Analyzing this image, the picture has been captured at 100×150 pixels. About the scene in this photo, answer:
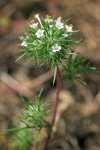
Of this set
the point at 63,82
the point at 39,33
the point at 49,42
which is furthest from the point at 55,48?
the point at 63,82

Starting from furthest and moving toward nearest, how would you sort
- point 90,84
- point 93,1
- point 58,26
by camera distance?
point 93,1 → point 90,84 → point 58,26

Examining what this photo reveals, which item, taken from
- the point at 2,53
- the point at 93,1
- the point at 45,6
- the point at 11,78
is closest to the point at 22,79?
the point at 11,78

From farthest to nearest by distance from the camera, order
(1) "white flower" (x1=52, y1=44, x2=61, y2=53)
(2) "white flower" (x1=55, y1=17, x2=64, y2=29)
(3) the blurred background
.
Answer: (3) the blurred background, (2) "white flower" (x1=55, y1=17, x2=64, y2=29), (1) "white flower" (x1=52, y1=44, x2=61, y2=53)

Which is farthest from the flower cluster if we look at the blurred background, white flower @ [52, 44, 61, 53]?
the blurred background

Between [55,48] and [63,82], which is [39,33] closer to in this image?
[55,48]

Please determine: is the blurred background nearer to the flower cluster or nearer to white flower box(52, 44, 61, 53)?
the flower cluster

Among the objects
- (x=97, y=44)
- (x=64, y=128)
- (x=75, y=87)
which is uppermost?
(x=97, y=44)

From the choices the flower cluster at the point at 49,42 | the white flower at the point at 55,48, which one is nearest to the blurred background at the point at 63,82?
the flower cluster at the point at 49,42

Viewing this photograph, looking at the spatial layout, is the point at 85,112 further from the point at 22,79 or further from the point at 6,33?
the point at 6,33
